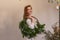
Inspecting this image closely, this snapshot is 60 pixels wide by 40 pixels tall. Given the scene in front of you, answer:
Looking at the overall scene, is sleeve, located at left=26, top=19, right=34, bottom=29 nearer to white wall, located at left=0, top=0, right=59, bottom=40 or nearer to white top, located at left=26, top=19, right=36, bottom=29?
white top, located at left=26, top=19, right=36, bottom=29

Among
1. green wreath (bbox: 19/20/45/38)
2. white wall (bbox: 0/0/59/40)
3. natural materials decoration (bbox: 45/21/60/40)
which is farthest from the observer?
white wall (bbox: 0/0/59/40)

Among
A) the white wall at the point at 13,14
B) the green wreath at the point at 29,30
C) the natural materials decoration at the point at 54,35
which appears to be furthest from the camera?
the white wall at the point at 13,14

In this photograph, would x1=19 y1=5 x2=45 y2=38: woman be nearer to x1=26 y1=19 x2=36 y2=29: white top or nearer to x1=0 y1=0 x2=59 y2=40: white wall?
x1=26 y1=19 x2=36 y2=29: white top

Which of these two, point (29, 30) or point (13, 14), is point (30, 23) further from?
point (13, 14)

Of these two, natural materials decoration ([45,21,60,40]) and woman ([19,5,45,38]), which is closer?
natural materials decoration ([45,21,60,40])

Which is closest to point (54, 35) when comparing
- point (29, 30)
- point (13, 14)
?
point (29, 30)

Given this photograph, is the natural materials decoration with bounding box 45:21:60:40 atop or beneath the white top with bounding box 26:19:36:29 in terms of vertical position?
beneath

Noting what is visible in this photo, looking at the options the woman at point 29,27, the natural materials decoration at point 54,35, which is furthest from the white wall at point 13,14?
the natural materials decoration at point 54,35

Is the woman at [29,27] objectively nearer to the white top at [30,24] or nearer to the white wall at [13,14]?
the white top at [30,24]

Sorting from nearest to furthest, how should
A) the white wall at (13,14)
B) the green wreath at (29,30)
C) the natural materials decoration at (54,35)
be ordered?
the natural materials decoration at (54,35) < the green wreath at (29,30) < the white wall at (13,14)

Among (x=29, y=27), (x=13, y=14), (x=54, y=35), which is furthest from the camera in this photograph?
(x=13, y=14)

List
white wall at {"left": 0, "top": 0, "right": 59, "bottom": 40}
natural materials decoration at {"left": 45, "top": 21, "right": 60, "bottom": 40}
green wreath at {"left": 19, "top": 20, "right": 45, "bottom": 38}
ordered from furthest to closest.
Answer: white wall at {"left": 0, "top": 0, "right": 59, "bottom": 40} → green wreath at {"left": 19, "top": 20, "right": 45, "bottom": 38} → natural materials decoration at {"left": 45, "top": 21, "right": 60, "bottom": 40}

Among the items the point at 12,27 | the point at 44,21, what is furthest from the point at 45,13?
the point at 12,27

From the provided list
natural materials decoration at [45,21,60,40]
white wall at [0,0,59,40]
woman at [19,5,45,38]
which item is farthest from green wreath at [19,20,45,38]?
white wall at [0,0,59,40]
